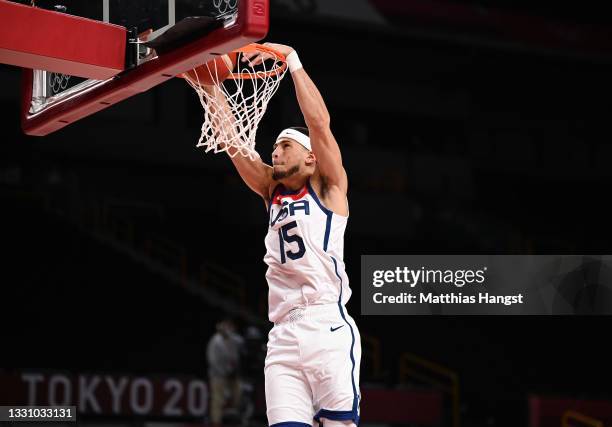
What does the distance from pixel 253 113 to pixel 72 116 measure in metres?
1.03

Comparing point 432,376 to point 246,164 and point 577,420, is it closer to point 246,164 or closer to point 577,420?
point 577,420

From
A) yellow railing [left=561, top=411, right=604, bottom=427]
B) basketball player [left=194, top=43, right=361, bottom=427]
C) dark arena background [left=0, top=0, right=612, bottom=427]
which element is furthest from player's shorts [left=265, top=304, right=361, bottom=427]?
yellow railing [left=561, top=411, right=604, bottom=427]

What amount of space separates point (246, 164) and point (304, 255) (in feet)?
2.46

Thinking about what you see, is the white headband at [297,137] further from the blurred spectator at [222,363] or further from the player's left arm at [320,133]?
the blurred spectator at [222,363]

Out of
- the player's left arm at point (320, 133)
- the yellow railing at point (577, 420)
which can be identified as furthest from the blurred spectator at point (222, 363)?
the player's left arm at point (320, 133)

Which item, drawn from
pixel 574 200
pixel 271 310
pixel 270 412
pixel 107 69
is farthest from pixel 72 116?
pixel 574 200

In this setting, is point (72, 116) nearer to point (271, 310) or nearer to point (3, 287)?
point (271, 310)

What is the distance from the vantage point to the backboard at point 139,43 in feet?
16.1

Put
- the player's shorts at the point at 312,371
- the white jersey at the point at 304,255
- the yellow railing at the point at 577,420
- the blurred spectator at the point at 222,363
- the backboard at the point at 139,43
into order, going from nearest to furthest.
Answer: the backboard at the point at 139,43, the player's shorts at the point at 312,371, the white jersey at the point at 304,255, the blurred spectator at the point at 222,363, the yellow railing at the point at 577,420

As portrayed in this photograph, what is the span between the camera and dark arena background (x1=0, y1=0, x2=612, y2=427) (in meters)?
16.1

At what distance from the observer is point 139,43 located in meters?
5.55

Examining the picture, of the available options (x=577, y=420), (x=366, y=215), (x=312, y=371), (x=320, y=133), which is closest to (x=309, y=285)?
(x=312, y=371)

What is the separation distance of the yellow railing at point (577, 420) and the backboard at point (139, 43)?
32.7 feet

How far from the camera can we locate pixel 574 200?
2548 centimetres
